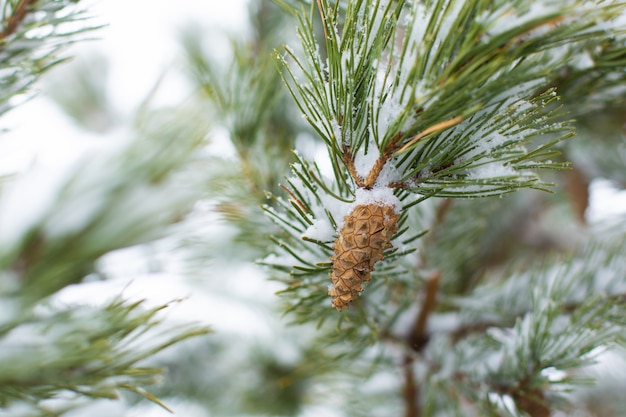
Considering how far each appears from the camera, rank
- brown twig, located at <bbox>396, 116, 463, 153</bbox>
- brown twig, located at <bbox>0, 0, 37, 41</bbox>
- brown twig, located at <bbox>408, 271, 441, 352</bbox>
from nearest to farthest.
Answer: brown twig, located at <bbox>396, 116, 463, 153</bbox>, brown twig, located at <bbox>0, 0, 37, 41</bbox>, brown twig, located at <bbox>408, 271, 441, 352</bbox>

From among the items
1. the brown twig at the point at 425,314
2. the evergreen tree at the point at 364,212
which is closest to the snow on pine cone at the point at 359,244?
the evergreen tree at the point at 364,212

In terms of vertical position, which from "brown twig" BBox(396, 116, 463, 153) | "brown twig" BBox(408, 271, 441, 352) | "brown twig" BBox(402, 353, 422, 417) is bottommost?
"brown twig" BBox(402, 353, 422, 417)

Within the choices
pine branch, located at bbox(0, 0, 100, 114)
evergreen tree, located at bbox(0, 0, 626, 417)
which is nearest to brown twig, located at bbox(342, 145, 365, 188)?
evergreen tree, located at bbox(0, 0, 626, 417)

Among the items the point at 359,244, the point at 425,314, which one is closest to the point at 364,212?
the point at 359,244

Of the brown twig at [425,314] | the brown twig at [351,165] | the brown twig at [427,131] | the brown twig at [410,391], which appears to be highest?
the brown twig at [351,165]

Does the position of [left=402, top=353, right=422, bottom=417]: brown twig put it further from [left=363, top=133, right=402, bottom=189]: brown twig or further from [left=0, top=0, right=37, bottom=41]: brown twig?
[left=0, top=0, right=37, bottom=41]: brown twig

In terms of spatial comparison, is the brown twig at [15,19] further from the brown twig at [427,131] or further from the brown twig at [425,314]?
the brown twig at [425,314]

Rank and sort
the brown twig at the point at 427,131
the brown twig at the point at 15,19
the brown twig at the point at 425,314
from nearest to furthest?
the brown twig at the point at 427,131 → the brown twig at the point at 15,19 → the brown twig at the point at 425,314

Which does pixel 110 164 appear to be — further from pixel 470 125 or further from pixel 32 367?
pixel 470 125
